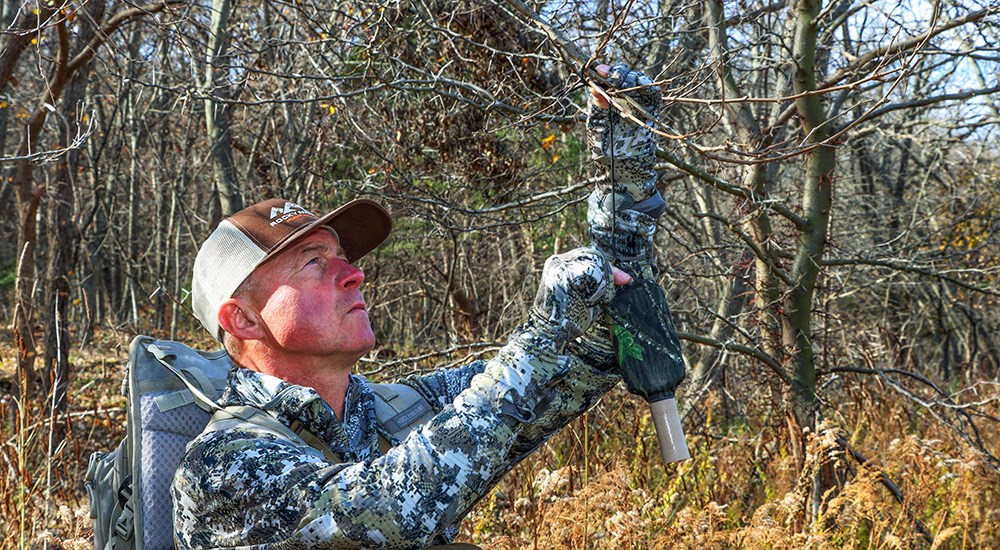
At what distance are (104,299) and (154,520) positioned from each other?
76.0ft

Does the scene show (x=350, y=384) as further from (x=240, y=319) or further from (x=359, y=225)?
(x=359, y=225)

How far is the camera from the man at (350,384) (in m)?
1.88

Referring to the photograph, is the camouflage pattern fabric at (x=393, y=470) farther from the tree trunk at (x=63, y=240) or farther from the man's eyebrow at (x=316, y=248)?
the tree trunk at (x=63, y=240)

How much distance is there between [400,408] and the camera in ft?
8.54

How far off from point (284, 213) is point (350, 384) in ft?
1.66

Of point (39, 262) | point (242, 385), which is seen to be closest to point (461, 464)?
point (242, 385)

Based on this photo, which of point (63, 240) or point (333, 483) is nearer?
point (333, 483)

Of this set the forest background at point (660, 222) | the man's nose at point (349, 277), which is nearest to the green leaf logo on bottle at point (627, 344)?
the forest background at point (660, 222)

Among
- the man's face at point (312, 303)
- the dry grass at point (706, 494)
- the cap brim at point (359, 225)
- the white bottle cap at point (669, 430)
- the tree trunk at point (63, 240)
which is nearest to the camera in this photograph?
the white bottle cap at point (669, 430)

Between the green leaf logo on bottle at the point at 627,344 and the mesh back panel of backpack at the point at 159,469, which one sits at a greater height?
the green leaf logo on bottle at the point at 627,344

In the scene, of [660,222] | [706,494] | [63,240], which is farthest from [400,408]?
[63,240]

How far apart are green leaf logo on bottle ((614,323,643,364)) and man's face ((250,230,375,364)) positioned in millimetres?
640

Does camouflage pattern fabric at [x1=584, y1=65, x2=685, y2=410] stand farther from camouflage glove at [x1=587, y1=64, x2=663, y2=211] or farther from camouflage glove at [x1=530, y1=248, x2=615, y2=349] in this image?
camouflage glove at [x1=530, y1=248, x2=615, y2=349]

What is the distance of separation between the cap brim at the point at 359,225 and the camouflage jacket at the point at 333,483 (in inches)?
24.2
